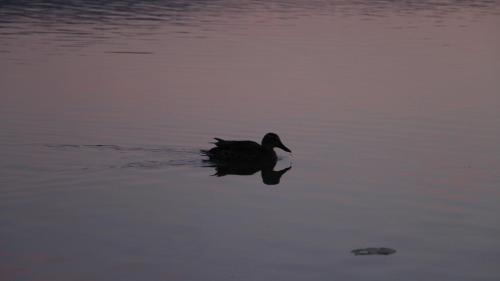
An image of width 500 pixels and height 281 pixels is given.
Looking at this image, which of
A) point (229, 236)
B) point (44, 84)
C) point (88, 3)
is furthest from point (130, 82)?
point (88, 3)

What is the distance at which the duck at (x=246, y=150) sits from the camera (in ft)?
46.0

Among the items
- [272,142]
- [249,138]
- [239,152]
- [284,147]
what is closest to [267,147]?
[272,142]

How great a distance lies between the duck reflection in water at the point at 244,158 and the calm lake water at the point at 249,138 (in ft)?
0.74

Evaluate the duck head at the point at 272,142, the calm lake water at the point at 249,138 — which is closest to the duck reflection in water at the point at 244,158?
the duck head at the point at 272,142

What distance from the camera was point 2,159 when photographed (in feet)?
43.4

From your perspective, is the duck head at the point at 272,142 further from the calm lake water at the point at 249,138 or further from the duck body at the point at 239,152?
the calm lake water at the point at 249,138

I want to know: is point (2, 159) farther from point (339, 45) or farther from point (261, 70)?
point (339, 45)

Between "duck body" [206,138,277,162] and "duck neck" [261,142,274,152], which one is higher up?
"duck neck" [261,142,274,152]

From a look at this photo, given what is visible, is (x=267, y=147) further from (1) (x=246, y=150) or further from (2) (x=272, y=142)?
(1) (x=246, y=150)

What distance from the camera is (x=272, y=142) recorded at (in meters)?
14.7

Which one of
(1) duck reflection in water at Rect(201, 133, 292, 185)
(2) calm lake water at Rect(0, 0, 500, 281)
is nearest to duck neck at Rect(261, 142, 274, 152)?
(1) duck reflection in water at Rect(201, 133, 292, 185)

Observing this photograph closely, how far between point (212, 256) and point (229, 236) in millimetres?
769

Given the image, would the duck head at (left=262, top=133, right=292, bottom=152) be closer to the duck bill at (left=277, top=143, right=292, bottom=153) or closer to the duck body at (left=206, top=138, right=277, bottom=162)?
the duck bill at (left=277, top=143, right=292, bottom=153)

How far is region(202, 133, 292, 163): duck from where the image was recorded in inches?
551
